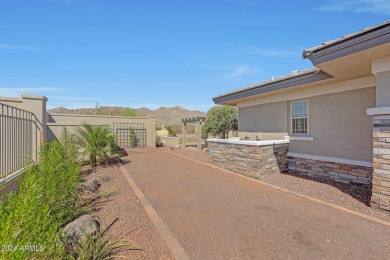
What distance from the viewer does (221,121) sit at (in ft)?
72.9

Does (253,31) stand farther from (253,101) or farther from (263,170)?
(263,170)

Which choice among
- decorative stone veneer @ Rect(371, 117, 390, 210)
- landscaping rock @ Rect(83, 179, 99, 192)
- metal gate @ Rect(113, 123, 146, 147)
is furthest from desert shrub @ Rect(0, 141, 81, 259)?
metal gate @ Rect(113, 123, 146, 147)

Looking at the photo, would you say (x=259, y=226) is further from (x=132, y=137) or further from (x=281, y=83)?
(x=132, y=137)

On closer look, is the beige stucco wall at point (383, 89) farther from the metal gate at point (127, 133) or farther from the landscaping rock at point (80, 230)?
the metal gate at point (127, 133)

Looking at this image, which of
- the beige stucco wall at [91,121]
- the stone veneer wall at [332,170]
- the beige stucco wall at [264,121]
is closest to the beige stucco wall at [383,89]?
the stone veneer wall at [332,170]

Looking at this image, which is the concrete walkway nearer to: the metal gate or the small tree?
the metal gate

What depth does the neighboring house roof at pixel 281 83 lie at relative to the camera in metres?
7.92

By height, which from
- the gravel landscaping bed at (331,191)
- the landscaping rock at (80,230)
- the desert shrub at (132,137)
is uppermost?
the desert shrub at (132,137)

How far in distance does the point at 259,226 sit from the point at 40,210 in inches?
154

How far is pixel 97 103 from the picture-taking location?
3719 cm

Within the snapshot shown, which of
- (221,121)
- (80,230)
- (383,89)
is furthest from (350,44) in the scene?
(221,121)

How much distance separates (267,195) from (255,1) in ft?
25.2

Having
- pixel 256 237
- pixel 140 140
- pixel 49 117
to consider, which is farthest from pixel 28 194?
pixel 140 140

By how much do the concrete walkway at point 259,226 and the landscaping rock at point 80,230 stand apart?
4.73ft
